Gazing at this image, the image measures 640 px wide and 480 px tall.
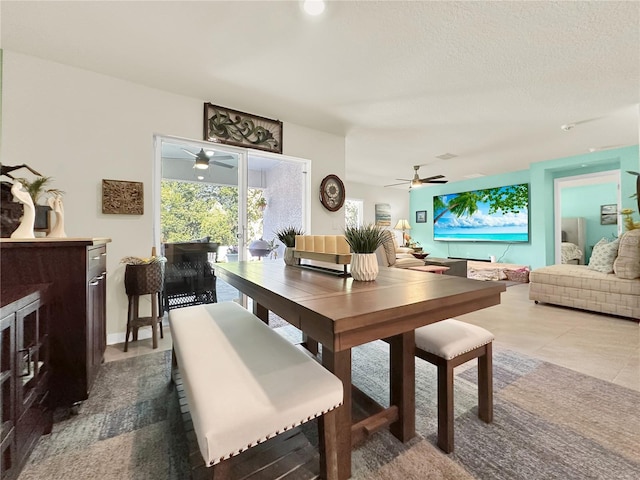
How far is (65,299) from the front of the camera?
1481 millimetres

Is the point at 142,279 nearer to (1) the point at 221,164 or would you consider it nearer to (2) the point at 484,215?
(1) the point at 221,164

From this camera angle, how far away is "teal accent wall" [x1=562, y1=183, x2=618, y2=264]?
6770 millimetres

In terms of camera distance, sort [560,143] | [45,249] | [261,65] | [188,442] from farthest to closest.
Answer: [560,143] < [261,65] < [45,249] < [188,442]

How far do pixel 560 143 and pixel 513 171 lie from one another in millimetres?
2145

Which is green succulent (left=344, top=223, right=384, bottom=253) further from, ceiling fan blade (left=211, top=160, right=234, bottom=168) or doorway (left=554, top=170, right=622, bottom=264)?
doorway (left=554, top=170, right=622, bottom=264)

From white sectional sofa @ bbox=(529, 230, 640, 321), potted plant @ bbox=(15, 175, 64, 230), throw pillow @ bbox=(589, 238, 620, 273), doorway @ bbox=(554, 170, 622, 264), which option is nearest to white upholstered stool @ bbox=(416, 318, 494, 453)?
potted plant @ bbox=(15, 175, 64, 230)

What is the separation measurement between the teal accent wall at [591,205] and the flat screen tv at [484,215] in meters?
2.68

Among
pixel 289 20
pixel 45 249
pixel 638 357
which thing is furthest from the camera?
pixel 638 357

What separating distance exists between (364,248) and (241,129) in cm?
264

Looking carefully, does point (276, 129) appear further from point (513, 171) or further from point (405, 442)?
point (513, 171)

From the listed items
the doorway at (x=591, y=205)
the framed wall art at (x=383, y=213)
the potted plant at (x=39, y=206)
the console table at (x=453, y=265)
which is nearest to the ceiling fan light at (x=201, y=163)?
the potted plant at (x=39, y=206)

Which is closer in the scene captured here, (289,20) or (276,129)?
(289,20)

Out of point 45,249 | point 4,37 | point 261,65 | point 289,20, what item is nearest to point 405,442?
point 45,249

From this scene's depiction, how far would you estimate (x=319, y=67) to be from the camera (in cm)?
237
